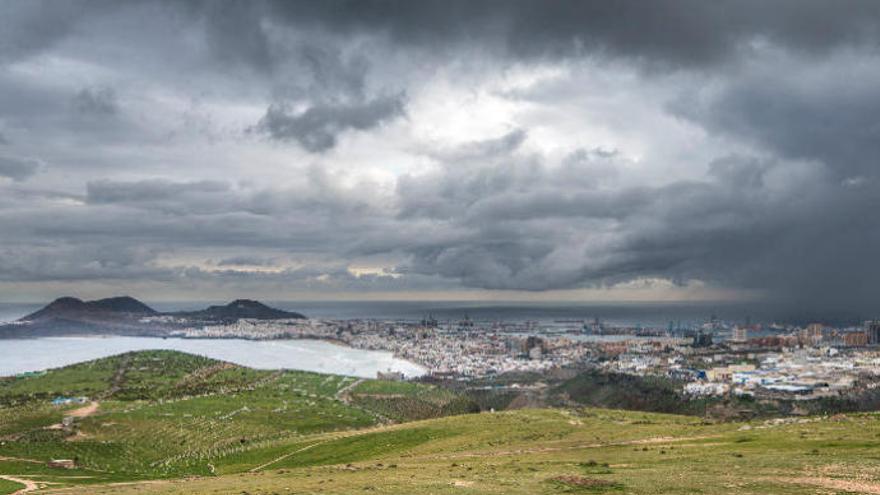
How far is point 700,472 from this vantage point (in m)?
38.1

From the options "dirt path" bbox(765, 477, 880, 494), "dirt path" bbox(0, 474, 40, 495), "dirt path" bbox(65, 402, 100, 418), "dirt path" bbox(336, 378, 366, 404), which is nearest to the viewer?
"dirt path" bbox(765, 477, 880, 494)

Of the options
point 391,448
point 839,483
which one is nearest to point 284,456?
point 391,448

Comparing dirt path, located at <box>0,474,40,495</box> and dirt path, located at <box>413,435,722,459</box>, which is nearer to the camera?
dirt path, located at <box>0,474,40,495</box>

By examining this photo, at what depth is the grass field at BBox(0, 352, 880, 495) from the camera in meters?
36.9

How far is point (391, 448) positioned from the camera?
234 feet

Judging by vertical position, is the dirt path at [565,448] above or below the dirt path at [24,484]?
above

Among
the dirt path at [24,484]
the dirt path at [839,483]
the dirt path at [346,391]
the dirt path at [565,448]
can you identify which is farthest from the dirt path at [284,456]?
the dirt path at [346,391]

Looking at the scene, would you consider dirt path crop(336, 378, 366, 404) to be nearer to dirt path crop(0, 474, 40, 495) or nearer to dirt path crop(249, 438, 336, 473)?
dirt path crop(249, 438, 336, 473)

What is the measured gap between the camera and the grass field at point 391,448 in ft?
121

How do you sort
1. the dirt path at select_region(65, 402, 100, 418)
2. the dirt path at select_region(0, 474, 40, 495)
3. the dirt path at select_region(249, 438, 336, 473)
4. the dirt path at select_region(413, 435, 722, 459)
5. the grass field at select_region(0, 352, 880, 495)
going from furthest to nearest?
the dirt path at select_region(65, 402, 100, 418) → the dirt path at select_region(249, 438, 336, 473) → the dirt path at select_region(413, 435, 722, 459) → the dirt path at select_region(0, 474, 40, 495) → the grass field at select_region(0, 352, 880, 495)

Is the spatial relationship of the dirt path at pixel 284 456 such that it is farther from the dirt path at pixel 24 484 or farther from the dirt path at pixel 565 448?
the dirt path at pixel 24 484

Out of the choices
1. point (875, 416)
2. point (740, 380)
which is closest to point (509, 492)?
point (875, 416)

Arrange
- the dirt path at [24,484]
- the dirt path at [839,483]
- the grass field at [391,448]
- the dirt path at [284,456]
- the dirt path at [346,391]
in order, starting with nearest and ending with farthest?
1. the dirt path at [839,483]
2. the grass field at [391,448]
3. the dirt path at [24,484]
4. the dirt path at [284,456]
5. the dirt path at [346,391]

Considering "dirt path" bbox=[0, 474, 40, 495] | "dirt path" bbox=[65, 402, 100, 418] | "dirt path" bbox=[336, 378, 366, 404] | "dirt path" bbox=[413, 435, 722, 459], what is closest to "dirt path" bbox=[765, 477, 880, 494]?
"dirt path" bbox=[413, 435, 722, 459]
